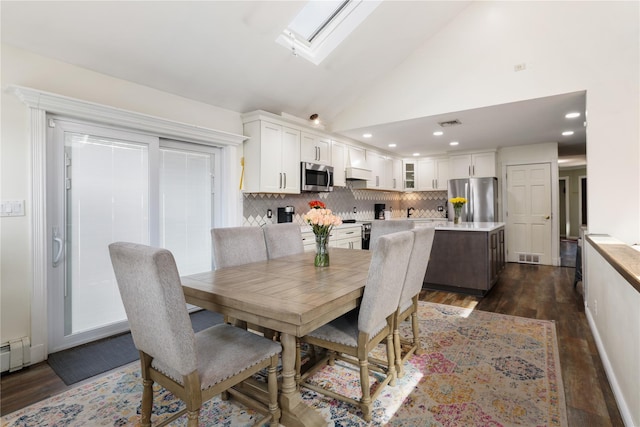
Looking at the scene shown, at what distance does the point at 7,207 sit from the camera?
2270 mm

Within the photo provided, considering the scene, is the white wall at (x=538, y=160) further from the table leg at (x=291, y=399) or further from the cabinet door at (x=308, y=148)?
the table leg at (x=291, y=399)

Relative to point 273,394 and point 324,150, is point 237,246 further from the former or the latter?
point 324,150

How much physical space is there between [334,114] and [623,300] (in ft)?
13.3

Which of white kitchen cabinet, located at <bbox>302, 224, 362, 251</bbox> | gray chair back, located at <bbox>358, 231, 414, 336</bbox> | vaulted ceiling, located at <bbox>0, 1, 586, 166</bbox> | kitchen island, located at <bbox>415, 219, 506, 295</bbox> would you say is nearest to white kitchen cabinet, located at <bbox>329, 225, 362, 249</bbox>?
white kitchen cabinet, located at <bbox>302, 224, 362, 251</bbox>

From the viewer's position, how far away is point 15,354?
2260 millimetres

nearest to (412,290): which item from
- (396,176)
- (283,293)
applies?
(283,293)

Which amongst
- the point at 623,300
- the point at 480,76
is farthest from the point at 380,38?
the point at 623,300

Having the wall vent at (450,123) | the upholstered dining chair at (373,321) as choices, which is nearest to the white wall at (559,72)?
the wall vent at (450,123)

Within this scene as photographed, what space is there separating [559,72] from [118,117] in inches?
172

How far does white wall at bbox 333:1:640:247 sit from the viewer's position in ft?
10.1

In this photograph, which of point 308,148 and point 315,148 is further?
point 315,148

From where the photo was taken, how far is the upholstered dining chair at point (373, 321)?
1.66m

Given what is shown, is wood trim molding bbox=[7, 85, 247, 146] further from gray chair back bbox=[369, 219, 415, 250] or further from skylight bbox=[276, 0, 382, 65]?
gray chair back bbox=[369, 219, 415, 250]

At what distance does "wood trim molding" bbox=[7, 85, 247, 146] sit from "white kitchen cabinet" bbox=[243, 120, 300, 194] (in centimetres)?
25
